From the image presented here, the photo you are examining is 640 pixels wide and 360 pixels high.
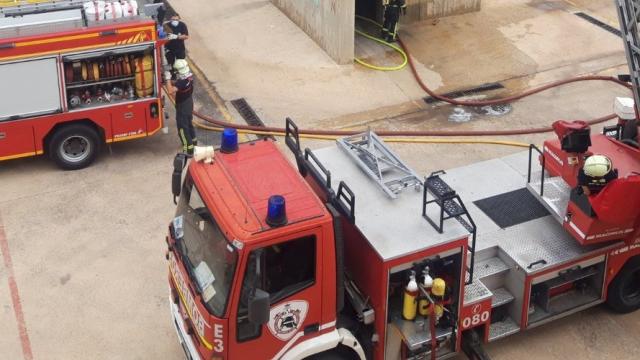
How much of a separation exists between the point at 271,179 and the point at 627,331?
15.4 feet

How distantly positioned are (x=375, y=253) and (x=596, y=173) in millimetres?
2479

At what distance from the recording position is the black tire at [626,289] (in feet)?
30.0

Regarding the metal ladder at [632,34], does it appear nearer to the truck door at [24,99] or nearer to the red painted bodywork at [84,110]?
the red painted bodywork at [84,110]

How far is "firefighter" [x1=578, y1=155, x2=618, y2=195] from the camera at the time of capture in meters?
8.25

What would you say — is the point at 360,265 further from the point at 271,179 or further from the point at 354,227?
the point at 271,179

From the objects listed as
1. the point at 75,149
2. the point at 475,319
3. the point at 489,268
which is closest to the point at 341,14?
the point at 75,149

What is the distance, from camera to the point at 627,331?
9508mm

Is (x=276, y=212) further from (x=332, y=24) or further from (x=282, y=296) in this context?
(x=332, y=24)

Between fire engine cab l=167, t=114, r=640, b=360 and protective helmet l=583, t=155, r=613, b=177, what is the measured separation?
237mm

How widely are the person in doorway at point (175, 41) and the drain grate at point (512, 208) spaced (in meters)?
6.43

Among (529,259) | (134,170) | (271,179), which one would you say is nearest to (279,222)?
(271,179)

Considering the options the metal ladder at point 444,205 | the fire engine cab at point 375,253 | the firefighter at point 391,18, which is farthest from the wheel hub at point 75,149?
the firefighter at point 391,18

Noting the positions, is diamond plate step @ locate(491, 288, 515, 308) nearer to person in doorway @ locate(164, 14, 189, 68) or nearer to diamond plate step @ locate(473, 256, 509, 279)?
Answer: diamond plate step @ locate(473, 256, 509, 279)

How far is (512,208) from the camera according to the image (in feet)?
30.4
